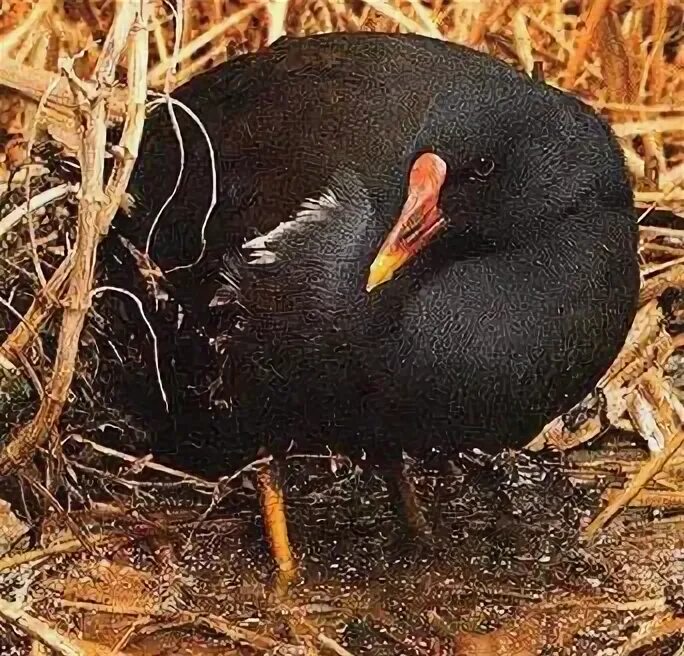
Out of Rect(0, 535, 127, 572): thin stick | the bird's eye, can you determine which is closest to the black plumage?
the bird's eye

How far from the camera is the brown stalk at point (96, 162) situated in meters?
0.84

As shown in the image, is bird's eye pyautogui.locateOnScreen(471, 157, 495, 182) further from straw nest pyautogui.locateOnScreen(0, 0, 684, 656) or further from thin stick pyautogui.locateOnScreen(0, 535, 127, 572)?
thin stick pyautogui.locateOnScreen(0, 535, 127, 572)

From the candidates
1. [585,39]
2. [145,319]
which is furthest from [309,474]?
[585,39]

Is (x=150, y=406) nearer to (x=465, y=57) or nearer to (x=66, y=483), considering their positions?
(x=66, y=483)

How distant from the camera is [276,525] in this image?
2.94 ft

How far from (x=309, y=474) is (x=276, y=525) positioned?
5 centimetres

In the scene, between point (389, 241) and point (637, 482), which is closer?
point (389, 241)

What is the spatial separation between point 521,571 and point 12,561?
0.38 meters

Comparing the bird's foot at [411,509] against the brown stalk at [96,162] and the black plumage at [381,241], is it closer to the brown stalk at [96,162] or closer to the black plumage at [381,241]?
the black plumage at [381,241]

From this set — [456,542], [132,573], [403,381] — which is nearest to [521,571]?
[456,542]

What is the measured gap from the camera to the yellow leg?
2.91ft

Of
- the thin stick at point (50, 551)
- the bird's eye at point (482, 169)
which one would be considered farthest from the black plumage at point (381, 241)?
the thin stick at point (50, 551)

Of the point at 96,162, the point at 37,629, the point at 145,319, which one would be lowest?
the point at 37,629

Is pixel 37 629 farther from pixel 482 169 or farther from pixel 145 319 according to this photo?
pixel 482 169
